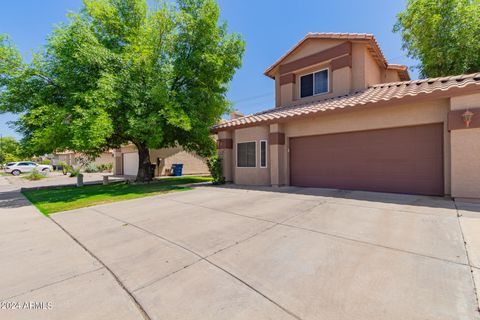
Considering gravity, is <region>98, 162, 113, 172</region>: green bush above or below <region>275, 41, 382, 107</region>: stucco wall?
below

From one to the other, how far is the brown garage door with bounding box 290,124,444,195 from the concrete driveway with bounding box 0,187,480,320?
1.58m

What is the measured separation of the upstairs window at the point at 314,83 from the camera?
11.5m

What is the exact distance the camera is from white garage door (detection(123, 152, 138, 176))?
2373 cm

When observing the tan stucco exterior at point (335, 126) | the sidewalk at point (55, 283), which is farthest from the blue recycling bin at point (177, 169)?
the sidewalk at point (55, 283)

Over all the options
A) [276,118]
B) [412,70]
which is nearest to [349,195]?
[276,118]

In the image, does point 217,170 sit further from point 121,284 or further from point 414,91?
point 121,284

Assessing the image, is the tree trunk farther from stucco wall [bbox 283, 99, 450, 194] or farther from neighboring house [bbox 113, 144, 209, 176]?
stucco wall [bbox 283, 99, 450, 194]

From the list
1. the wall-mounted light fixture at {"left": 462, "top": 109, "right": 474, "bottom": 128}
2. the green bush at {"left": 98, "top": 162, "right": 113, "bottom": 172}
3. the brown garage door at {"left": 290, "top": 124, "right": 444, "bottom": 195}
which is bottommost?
the green bush at {"left": 98, "top": 162, "right": 113, "bottom": 172}

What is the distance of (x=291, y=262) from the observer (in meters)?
3.22

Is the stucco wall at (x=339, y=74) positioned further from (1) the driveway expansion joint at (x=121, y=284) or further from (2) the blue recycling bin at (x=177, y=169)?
(2) the blue recycling bin at (x=177, y=169)

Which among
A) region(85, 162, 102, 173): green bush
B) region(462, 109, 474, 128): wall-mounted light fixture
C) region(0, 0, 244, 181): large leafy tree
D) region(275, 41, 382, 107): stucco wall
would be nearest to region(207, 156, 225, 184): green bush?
region(0, 0, 244, 181): large leafy tree

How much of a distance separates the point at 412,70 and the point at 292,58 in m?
9.50

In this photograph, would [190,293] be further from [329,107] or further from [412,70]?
[412,70]

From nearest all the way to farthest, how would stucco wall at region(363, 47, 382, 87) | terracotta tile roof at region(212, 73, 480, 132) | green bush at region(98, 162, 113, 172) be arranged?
terracotta tile roof at region(212, 73, 480, 132), stucco wall at region(363, 47, 382, 87), green bush at region(98, 162, 113, 172)
